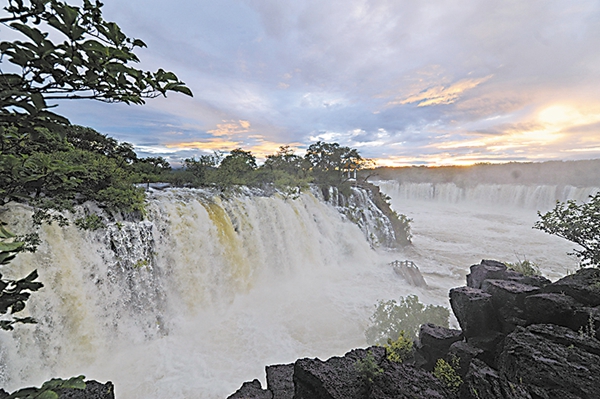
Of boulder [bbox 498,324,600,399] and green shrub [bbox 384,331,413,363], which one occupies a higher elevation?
boulder [bbox 498,324,600,399]

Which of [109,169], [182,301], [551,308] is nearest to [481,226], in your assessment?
[551,308]

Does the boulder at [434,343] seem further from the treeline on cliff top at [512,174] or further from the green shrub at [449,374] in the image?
the treeline on cliff top at [512,174]

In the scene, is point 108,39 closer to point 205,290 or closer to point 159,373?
point 159,373

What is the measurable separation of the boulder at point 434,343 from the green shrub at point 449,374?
2.05 feet

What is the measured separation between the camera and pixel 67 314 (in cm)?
553

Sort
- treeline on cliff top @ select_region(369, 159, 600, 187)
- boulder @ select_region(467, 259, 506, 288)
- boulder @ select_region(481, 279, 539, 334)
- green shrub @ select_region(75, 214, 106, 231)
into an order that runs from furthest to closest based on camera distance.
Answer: treeline on cliff top @ select_region(369, 159, 600, 187), boulder @ select_region(467, 259, 506, 288), green shrub @ select_region(75, 214, 106, 231), boulder @ select_region(481, 279, 539, 334)

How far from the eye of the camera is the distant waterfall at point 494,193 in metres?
33.0

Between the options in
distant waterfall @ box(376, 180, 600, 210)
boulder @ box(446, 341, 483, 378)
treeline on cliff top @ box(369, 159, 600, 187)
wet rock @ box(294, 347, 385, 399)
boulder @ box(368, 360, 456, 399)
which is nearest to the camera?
boulder @ box(368, 360, 456, 399)

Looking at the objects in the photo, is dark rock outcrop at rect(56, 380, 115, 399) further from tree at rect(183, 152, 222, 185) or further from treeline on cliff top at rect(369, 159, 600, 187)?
treeline on cliff top at rect(369, 159, 600, 187)

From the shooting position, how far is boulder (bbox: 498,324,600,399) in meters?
3.21

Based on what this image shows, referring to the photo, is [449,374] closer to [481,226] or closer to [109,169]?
[109,169]

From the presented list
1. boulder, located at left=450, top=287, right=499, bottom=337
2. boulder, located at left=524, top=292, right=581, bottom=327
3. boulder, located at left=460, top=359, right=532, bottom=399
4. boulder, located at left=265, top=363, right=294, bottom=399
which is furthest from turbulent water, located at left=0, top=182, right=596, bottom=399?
boulder, located at left=524, top=292, right=581, bottom=327

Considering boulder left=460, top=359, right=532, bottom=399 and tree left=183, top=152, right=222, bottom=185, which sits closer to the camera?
boulder left=460, top=359, right=532, bottom=399

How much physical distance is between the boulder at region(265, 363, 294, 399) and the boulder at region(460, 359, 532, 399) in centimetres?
271
